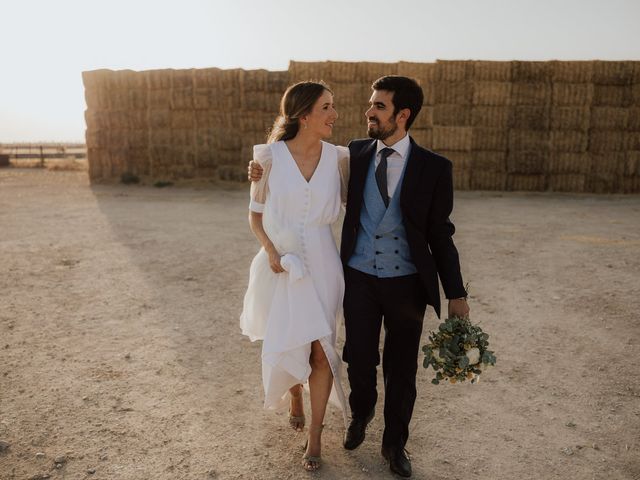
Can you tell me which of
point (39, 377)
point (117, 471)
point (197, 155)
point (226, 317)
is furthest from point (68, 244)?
point (197, 155)

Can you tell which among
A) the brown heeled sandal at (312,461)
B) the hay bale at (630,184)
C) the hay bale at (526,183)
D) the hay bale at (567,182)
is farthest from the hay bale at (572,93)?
the brown heeled sandal at (312,461)

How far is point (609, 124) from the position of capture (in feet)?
52.5

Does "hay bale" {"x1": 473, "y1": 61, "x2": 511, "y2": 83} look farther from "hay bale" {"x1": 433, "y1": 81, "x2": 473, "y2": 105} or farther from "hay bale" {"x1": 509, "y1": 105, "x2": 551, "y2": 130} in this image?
"hay bale" {"x1": 509, "y1": 105, "x2": 551, "y2": 130}

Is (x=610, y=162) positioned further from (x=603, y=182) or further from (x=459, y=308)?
(x=459, y=308)

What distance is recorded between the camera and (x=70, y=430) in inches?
139

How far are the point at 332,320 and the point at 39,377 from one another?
2456 millimetres

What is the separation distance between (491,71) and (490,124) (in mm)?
1481

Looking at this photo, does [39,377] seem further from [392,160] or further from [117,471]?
[392,160]

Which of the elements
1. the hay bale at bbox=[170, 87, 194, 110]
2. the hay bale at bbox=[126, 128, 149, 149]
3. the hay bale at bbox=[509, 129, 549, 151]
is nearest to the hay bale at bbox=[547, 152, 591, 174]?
the hay bale at bbox=[509, 129, 549, 151]

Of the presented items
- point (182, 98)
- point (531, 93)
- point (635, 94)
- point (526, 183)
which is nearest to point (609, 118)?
point (635, 94)

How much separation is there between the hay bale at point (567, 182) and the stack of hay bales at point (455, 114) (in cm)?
243

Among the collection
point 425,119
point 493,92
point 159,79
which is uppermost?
point 159,79

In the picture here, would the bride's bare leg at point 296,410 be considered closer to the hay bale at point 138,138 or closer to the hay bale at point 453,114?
the hay bale at point 453,114

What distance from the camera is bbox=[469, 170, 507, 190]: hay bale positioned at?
55.0 feet
